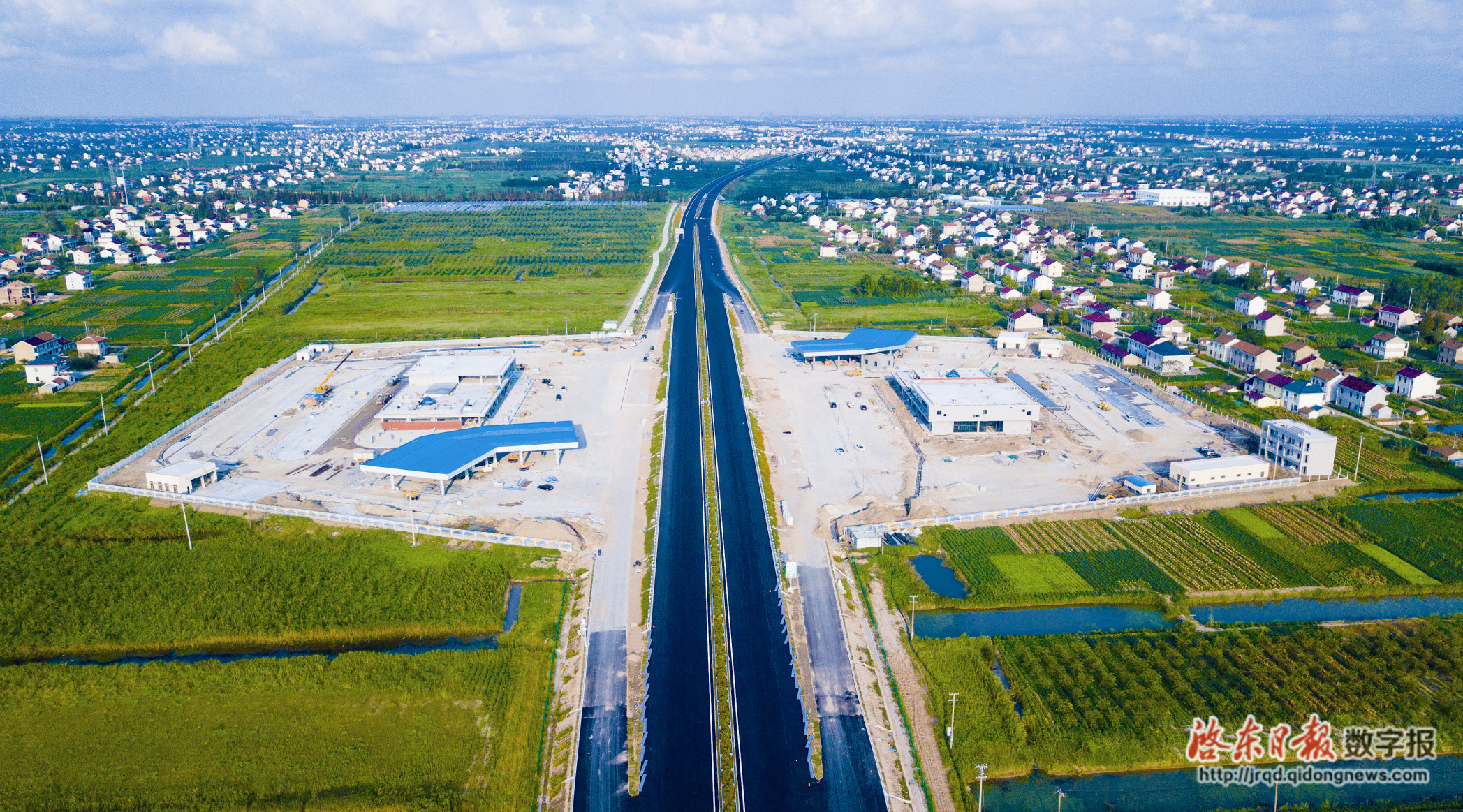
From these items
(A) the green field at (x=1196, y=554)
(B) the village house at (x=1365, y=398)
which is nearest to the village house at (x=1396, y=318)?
(B) the village house at (x=1365, y=398)

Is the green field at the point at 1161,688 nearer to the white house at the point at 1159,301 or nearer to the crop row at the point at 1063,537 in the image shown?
the crop row at the point at 1063,537

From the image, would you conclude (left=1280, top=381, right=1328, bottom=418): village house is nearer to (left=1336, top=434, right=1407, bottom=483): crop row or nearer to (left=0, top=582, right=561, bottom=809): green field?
(left=1336, top=434, right=1407, bottom=483): crop row

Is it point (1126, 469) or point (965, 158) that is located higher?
point (965, 158)

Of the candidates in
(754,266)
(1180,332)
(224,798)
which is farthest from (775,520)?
(754,266)

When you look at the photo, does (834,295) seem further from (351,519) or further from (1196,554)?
(351,519)

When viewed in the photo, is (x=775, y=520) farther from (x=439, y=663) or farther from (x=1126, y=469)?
(x=1126, y=469)

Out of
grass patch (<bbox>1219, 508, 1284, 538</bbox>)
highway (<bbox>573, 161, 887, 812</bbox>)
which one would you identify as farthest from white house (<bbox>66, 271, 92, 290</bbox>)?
grass patch (<bbox>1219, 508, 1284, 538</bbox>)
